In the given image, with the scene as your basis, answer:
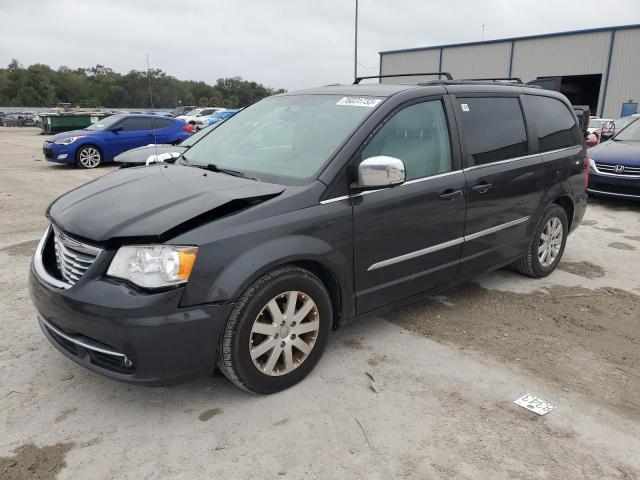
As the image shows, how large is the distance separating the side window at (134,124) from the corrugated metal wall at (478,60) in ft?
79.6

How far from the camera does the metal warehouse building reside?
27.4 m

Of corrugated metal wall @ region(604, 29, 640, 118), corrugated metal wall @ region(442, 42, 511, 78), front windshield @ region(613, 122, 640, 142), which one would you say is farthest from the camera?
corrugated metal wall @ region(442, 42, 511, 78)

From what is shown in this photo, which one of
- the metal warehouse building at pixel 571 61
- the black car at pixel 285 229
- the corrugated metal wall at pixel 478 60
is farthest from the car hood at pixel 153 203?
the corrugated metal wall at pixel 478 60

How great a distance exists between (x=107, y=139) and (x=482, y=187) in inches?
464

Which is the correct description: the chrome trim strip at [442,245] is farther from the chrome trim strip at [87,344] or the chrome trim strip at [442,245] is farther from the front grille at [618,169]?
the front grille at [618,169]

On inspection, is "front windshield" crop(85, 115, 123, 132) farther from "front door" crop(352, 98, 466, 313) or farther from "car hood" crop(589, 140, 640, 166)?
"front door" crop(352, 98, 466, 313)

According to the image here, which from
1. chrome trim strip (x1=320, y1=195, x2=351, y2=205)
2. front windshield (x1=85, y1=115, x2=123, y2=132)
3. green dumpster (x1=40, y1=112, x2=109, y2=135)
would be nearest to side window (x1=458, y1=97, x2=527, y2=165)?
chrome trim strip (x1=320, y1=195, x2=351, y2=205)

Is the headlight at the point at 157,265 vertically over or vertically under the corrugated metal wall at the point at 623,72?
under

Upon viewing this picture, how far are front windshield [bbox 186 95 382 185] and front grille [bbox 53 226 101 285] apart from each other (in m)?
1.08

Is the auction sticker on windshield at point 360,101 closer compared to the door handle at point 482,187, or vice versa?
the auction sticker on windshield at point 360,101

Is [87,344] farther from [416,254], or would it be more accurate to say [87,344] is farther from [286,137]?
[416,254]

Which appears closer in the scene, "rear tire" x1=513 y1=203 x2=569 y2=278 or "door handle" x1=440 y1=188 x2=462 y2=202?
"door handle" x1=440 y1=188 x2=462 y2=202

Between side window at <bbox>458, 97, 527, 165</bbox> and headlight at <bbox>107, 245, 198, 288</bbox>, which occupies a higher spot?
side window at <bbox>458, 97, 527, 165</bbox>

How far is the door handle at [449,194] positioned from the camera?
11.8 ft
